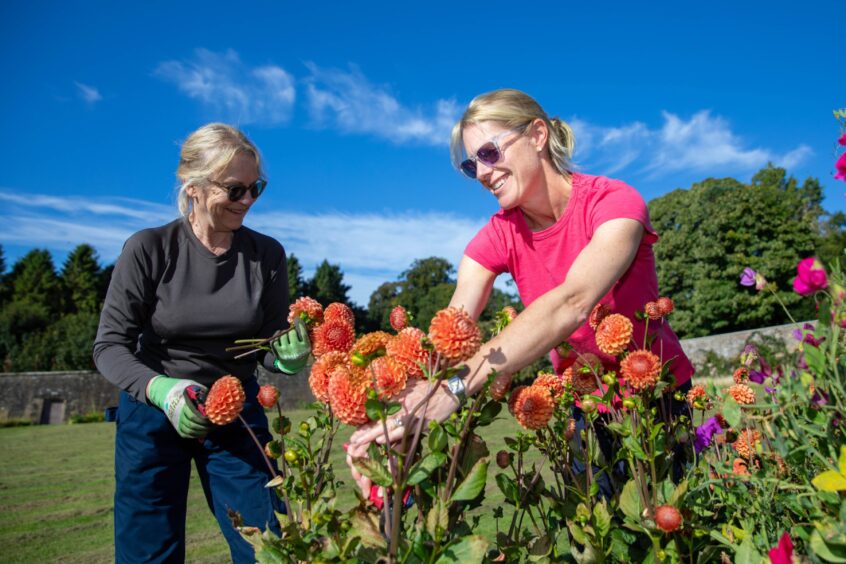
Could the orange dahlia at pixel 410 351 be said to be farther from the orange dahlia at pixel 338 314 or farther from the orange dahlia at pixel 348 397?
the orange dahlia at pixel 338 314

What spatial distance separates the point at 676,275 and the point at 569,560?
34.5 meters

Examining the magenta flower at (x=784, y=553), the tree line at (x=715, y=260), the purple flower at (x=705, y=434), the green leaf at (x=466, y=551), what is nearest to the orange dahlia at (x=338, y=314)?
the green leaf at (x=466, y=551)

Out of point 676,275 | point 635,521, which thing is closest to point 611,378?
point 635,521

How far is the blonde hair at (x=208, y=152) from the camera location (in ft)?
7.91

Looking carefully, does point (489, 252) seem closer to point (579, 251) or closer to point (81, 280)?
point (579, 251)

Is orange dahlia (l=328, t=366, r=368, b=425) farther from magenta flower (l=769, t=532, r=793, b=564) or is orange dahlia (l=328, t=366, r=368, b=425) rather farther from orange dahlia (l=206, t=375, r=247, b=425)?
magenta flower (l=769, t=532, r=793, b=564)

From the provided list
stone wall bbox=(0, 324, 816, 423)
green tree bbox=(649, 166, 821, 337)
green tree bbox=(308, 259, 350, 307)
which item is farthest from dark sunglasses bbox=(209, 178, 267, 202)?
green tree bbox=(308, 259, 350, 307)

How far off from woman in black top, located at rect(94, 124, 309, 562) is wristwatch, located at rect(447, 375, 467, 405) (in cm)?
112

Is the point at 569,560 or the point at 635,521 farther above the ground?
the point at 635,521

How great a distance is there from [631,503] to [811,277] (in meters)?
0.64

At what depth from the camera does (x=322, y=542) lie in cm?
110

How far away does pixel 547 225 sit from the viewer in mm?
2064

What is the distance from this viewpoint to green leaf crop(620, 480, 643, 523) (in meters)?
1.31

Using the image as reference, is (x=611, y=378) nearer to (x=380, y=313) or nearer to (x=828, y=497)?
(x=828, y=497)
